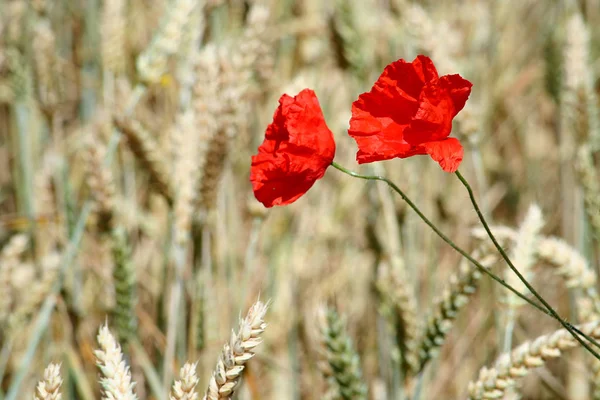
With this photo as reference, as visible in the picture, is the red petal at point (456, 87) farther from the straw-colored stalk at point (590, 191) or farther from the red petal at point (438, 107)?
the straw-colored stalk at point (590, 191)

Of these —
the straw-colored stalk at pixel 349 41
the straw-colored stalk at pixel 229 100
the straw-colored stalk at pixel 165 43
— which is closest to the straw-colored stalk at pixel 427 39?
the straw-colored stalk at pixel 349 41

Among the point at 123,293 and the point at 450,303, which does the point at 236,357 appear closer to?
the point at 450,303

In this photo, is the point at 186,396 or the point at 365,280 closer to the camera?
the point at 186,396

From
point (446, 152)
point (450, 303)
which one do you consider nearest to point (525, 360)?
point (450, 303)

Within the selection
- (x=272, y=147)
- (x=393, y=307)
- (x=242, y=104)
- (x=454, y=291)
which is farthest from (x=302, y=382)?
(x=272, y=147)

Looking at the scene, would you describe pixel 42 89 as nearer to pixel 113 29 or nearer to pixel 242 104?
pixel 113 29

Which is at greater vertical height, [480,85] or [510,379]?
[480,85]

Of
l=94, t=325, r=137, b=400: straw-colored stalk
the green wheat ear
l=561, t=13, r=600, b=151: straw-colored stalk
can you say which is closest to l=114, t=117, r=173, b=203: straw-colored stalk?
the green wheat ear
